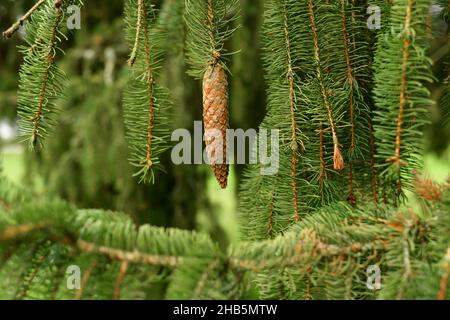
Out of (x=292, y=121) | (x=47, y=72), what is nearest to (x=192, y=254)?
(x=292, y=121)

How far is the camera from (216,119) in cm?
99

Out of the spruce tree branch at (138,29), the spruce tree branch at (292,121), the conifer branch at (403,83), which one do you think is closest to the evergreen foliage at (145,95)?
the spruce tree branch at (138,29)

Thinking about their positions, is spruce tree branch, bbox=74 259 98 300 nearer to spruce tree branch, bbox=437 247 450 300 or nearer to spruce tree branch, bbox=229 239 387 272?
spruce tree branch, bbox=229 239 387 272

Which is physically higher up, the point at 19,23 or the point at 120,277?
the point at 19,23

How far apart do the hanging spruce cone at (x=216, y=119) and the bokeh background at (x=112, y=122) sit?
1.45m

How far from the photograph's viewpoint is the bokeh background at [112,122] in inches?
102

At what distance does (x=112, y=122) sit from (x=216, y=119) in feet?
5.49

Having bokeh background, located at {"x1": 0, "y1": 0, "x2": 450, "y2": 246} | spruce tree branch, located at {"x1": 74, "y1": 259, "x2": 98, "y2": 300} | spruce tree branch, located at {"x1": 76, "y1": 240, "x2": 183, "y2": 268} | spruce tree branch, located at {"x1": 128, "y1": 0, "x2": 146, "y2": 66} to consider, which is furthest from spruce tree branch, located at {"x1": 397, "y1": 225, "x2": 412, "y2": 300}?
bokeh background, located at {"x1": 0, "y1": 0, "x2": 450, "y2": 246}

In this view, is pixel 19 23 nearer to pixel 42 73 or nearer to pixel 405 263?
pixel 42 73

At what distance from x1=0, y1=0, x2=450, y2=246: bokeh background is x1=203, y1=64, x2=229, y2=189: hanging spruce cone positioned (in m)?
1.45

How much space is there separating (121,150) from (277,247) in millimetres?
1862

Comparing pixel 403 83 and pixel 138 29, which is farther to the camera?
pixel 138 29

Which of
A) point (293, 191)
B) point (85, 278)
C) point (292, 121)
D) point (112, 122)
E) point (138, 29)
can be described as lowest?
point (85, 278)
